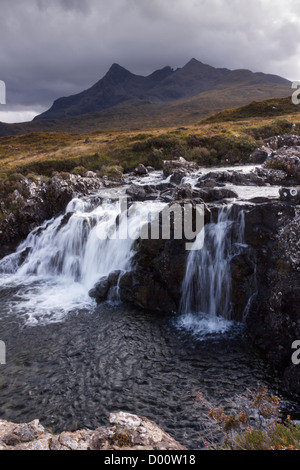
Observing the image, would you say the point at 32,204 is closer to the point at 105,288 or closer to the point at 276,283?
the point at 105,288

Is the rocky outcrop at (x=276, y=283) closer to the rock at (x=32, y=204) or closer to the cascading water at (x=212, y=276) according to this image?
the cascading water at (x=212, y=276)

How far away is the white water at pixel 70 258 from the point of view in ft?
55.6

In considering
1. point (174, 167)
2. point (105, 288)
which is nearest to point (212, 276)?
point (105, 288)

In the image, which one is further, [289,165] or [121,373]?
[289,165]

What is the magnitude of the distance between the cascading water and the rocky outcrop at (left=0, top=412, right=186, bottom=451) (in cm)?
760

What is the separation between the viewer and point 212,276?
48.6 feet

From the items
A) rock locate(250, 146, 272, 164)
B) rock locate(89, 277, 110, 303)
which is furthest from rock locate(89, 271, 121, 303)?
rock locate(250, 146, 272, 164)

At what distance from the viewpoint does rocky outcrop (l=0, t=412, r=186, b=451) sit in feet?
18.9

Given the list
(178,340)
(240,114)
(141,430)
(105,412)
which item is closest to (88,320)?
(178,340)

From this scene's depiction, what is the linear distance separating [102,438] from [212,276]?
1004 cm

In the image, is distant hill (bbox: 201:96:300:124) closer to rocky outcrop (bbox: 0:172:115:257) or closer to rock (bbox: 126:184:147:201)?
rock (bbox: 126:184:147:201)

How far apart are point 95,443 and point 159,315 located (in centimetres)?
911

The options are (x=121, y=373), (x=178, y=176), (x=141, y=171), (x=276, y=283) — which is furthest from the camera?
(x=141, y=171)

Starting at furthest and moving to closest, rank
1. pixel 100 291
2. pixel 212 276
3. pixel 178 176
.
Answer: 1. pixel 178 176
2. pixel 100 291
3. pixel 212 276
